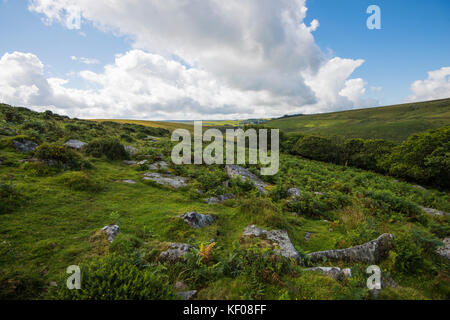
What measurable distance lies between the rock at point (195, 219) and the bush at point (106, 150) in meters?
12.2

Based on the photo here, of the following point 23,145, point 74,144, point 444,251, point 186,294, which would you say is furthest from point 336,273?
point 74,144

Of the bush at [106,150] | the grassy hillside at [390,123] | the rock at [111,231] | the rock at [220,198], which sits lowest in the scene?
the rock at [220,198]

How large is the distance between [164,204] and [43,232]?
448cm

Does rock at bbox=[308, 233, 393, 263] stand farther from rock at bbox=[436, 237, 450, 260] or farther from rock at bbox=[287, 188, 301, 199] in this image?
rock at bbox=[287, 188, 301, 199]

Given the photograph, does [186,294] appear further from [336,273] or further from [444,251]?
[444,251]

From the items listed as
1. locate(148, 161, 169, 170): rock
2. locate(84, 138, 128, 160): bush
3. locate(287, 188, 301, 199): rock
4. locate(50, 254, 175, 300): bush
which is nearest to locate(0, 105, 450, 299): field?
locate(50, 254, 175, 300): bush

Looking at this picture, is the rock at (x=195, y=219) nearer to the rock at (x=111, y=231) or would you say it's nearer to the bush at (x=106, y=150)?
the rock at (x=111, y=231)

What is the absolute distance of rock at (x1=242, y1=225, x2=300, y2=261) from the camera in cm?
598

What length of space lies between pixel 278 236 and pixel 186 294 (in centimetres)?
422

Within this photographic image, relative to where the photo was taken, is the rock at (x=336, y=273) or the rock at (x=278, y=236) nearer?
the rock at (x=336, y=273)

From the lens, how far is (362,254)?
5.87 meters

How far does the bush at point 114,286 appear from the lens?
328 centimetres

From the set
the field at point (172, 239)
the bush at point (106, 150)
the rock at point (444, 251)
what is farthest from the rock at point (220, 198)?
the bush at point (106, 150)
